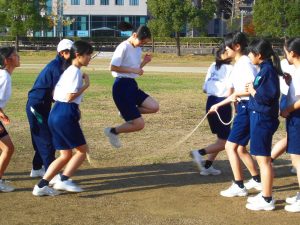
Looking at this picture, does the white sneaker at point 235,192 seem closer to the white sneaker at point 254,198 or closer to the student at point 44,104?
the white sneaker at point 254,198

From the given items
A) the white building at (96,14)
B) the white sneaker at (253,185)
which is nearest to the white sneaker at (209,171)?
the white sneaker at (253,185)

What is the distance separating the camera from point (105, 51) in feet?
209

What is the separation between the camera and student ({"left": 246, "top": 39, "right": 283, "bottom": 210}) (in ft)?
19.3

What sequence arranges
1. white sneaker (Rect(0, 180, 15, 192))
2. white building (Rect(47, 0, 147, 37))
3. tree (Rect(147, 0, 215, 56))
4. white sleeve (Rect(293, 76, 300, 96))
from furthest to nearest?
white building (Rect(47, 0, 147, 37))
tree (Rect(147, 0, 215, 56))
white sneaker (Rect(0, 180, 15, 192))
white sleeve (Rect(293, 76, 300, 96))

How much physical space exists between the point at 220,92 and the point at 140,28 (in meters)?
1.45

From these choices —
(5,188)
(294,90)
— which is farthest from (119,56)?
(294,90)

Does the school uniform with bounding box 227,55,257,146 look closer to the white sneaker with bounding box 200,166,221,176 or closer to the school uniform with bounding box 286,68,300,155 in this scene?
the school uniform with bounding box 286,68,300,155

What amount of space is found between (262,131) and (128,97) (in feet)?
8.44

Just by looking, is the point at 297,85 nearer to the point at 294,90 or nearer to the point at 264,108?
the point at 294,90

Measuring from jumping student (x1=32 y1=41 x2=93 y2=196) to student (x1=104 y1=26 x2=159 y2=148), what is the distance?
123 cm

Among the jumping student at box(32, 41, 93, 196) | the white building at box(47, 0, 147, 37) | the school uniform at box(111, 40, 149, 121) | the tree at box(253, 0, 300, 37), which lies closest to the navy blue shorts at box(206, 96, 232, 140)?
the school uniform at box(111, 40, 149, 121)

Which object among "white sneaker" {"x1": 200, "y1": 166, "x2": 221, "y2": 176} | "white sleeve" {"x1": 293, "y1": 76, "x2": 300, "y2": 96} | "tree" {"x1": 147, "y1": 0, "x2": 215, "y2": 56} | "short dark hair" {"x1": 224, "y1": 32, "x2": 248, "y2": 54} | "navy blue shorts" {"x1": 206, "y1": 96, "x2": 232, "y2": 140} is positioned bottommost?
"white sneaker" {"x1": 200, "y1": 166, "x2": 221, "y2": 176}

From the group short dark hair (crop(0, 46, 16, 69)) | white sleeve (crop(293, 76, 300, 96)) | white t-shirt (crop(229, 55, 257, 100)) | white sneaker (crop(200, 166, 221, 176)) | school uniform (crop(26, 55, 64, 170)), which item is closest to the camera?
white sleeve (crop(293, 76, 300, 96))

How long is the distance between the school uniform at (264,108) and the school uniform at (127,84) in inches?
89.4
